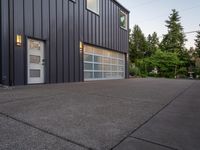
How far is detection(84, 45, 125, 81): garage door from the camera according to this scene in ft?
27.8

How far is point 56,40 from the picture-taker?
653cm

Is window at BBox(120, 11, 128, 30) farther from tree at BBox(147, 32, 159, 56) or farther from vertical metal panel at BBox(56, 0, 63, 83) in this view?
tree at BBox(147, 32, 159, 56)

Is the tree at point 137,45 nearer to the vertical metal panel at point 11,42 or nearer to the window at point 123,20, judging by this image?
the window at point 123,20

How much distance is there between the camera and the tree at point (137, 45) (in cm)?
2697

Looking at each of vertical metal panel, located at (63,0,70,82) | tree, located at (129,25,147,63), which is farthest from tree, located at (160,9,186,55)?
vertical metal panel, located at (63,0,70,82)

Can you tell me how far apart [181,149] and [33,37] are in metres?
5.49

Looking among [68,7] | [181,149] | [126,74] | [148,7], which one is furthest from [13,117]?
[148,7]

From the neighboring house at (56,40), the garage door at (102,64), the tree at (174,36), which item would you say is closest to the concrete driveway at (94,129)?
the neighboring house at (56,40)

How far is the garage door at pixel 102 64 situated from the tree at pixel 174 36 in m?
16.5

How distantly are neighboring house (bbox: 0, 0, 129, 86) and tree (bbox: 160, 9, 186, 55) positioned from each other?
703 inches

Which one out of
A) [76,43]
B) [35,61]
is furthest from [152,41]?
[35,61]

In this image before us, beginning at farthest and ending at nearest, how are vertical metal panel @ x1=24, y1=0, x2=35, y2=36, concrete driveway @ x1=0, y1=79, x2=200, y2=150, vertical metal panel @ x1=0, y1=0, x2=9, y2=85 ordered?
vertical metal panel @ x1=24, y1=0, x2=35, y2=36, vertical metal panel @ x1=0, y1=0, x2=9, y2=85, concrete driveway @ x1=0, y1=79, x2=200, y2=150

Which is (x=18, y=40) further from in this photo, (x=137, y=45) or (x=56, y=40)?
(x=137, y=45)

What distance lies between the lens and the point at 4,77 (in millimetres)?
4867
